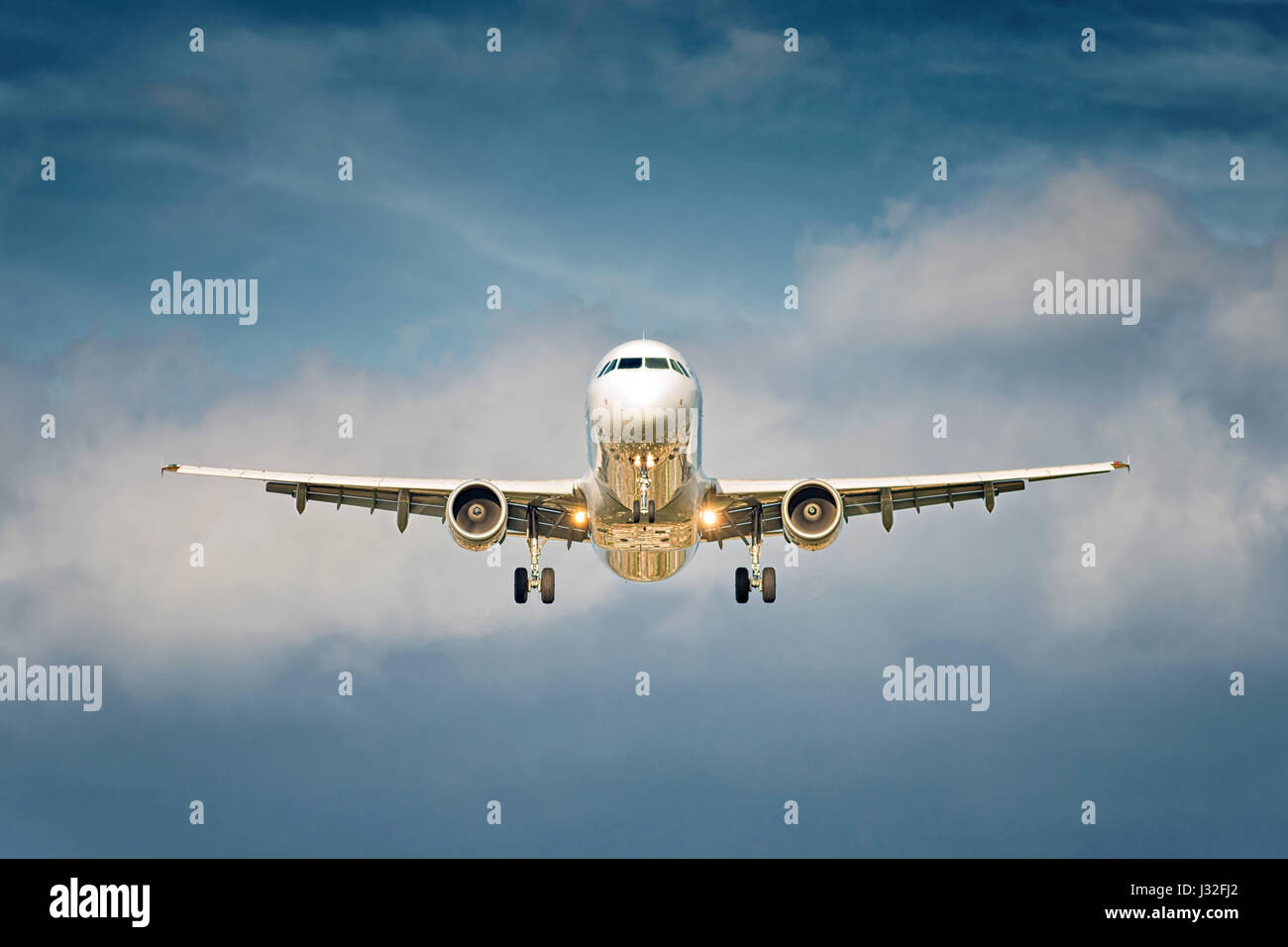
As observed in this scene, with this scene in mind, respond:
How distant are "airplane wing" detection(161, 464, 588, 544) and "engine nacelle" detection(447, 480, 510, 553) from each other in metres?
0.24

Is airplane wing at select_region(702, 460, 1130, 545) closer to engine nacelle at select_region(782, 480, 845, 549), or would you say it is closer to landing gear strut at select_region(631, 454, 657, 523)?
engine nacelle at select_region(782, 480, 845, 549)

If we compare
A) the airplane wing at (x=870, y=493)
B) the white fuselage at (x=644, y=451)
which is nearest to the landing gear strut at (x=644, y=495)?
the white fuselage at (x=644, y=451)

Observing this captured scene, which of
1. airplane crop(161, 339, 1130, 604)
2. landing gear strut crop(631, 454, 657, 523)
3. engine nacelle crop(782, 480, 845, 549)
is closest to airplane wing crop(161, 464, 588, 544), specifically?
airplane crop(161, 339, 1130, 604)

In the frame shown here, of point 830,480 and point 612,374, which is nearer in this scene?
point 612,374

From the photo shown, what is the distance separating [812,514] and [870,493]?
5.23 meters

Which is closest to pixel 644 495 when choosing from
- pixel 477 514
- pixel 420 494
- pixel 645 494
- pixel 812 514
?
pixel 645 494

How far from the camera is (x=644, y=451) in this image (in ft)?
113

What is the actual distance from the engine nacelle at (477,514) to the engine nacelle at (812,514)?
831cm
